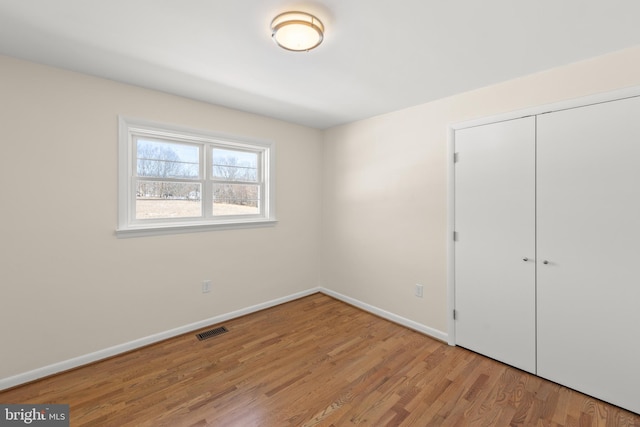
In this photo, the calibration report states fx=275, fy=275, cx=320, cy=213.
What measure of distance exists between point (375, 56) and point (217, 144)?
2024mm

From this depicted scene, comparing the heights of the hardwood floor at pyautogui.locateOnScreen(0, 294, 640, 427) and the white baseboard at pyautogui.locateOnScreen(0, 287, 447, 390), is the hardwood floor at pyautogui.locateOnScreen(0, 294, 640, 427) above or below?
below

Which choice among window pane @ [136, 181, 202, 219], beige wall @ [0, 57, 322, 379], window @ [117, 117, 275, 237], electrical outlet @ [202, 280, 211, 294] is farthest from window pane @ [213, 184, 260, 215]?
electrical outlet @ [202, 280, 211, 294]

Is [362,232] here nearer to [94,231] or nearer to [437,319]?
[437,319]

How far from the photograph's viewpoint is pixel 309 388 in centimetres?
209

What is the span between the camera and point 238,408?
6.18 feet

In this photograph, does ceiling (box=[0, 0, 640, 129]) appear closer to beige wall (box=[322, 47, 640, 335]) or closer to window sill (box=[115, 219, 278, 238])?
beige wall (box=[322, 47, 640, 335])

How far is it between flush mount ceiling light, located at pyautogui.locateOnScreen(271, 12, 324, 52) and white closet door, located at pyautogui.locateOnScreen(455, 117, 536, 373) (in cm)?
171

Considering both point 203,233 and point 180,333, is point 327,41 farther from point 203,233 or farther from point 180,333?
point 180,333

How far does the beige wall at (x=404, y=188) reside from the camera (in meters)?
2.19

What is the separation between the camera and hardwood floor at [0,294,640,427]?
181 cm

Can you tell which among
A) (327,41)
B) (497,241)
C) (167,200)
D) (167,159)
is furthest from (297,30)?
(497,241)

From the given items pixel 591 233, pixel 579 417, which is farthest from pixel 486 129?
pixel 579 417

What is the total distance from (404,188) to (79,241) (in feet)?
10.3

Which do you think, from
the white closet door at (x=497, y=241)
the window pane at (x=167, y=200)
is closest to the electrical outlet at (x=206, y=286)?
the window pane at (x=167, y=200)
